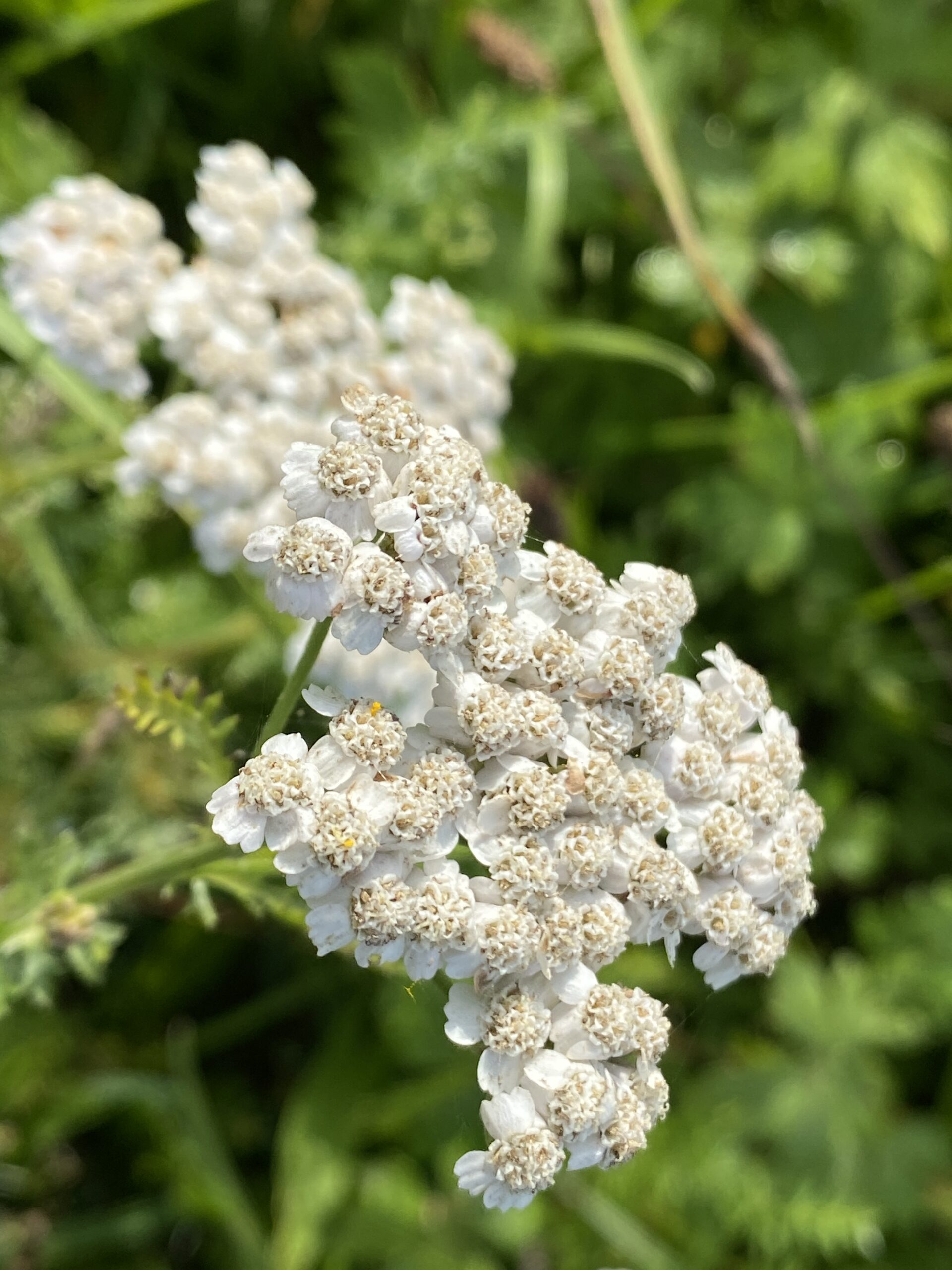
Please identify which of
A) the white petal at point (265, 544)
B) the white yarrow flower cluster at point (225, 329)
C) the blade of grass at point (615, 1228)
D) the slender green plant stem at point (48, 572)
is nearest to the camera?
the white petal at point (265, 544)

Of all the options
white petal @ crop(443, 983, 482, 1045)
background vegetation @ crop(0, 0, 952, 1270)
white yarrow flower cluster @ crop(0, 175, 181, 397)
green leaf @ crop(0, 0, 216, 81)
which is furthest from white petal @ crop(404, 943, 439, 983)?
green leaf @ crop(0, 0, 216, 81)

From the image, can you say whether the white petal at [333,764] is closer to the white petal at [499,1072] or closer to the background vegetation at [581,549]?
the white petal at [499,1072]

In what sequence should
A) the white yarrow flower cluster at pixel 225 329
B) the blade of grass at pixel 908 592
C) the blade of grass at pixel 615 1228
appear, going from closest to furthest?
the white yarrow flower cluster at pixel 225 329 → the blade of grass at pixel 908 592 → the blade of grass at pixel 615 1228

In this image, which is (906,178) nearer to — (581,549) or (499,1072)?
(581,549)

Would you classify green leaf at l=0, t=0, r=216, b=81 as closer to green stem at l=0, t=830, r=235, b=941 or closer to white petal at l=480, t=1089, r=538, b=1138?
green stem at l=0, t=830, r=235, b=941

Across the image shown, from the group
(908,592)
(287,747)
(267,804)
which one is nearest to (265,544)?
(287,747)

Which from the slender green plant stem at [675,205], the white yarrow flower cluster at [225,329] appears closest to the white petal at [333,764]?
the white yarrow flower cluster at [225,329]

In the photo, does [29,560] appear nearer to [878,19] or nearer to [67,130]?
[67,130]
